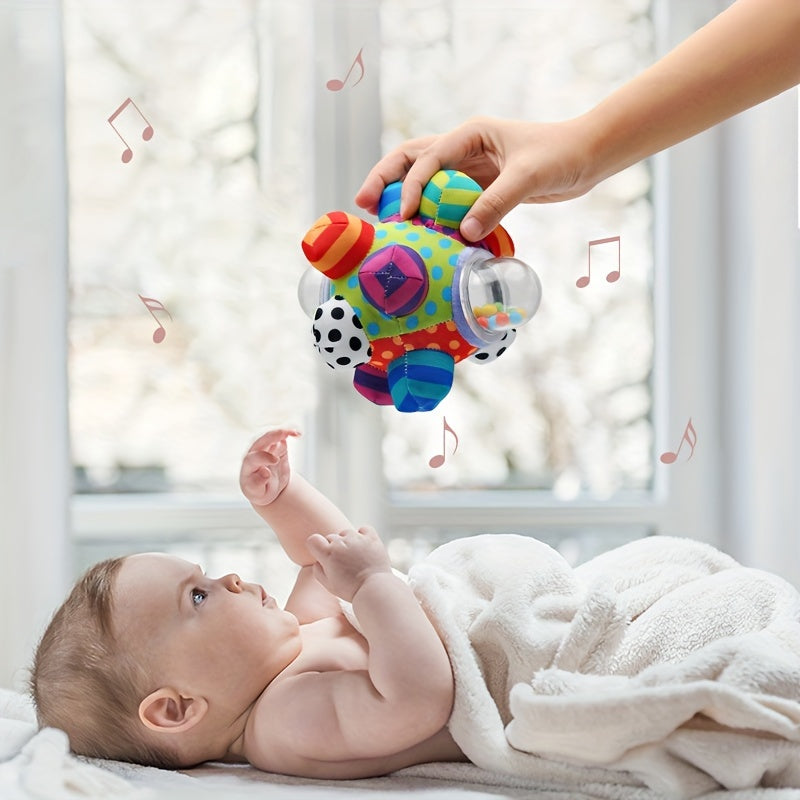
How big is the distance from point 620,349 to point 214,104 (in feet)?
3.31

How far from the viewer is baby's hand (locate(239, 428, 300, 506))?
128 centimetres

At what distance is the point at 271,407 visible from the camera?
2.10m

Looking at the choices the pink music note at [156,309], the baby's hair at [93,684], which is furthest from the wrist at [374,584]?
the pink music note at [156,309]

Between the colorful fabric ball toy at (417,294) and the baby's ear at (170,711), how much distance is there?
0.39m

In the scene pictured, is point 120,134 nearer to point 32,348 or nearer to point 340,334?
point 32,348

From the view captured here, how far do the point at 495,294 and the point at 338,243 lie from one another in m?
0.17

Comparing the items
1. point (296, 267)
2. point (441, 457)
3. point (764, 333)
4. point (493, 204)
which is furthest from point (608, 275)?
point (493, 204)

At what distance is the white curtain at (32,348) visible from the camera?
1764 millimetres

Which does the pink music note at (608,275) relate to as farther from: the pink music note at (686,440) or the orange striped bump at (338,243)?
the orange striped bump at (338,243)

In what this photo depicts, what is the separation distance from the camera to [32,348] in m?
1.78

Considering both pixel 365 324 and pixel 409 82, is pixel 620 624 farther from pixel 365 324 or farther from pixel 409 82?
pixel 409 82

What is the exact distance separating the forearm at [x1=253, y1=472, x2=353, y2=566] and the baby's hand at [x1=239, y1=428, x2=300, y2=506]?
0.05 ft

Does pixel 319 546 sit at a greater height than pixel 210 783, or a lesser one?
greater

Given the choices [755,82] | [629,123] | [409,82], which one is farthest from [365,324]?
[409,82]
